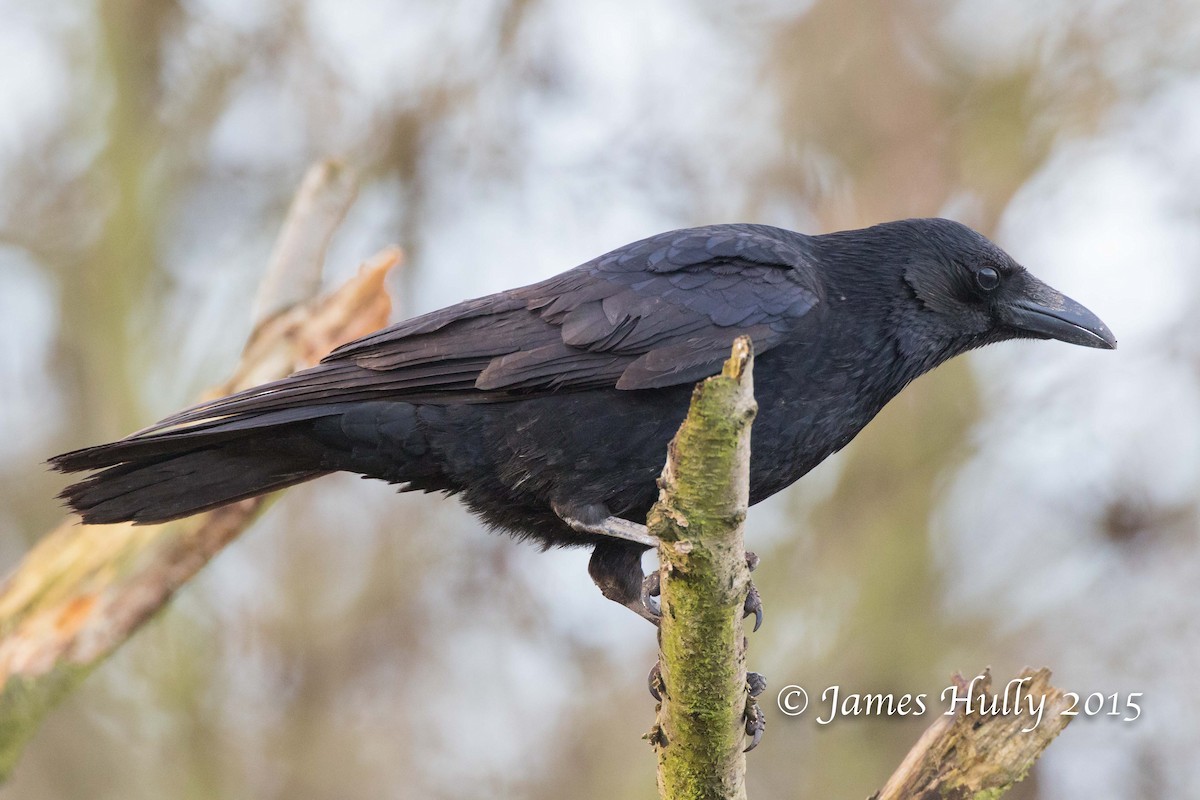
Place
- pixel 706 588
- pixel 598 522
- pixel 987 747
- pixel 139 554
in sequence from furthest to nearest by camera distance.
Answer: pixel 139 554, pixel 598 522, pixel 987 747, pixel 706 588

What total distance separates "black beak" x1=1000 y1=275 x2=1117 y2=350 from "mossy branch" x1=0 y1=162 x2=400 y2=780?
281 cm

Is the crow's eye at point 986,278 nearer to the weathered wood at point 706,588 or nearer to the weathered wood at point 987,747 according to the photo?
the weathered wood at point 987,747

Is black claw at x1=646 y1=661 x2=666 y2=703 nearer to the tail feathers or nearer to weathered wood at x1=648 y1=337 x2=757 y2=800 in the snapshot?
weathered wood at x1=648 y1=337 x2=757 y2=800

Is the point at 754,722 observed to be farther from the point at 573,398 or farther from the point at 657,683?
the point at 573,398

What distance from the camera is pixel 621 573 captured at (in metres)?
→ 4.11

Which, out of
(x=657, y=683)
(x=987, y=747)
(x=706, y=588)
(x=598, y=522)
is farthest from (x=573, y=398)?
(x=987, y=747)

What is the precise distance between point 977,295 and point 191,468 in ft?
9.89

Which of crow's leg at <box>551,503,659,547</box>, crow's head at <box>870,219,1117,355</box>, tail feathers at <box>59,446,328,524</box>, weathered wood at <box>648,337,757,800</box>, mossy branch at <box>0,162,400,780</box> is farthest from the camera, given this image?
mossy branch at <box>0,162,400,780</box>

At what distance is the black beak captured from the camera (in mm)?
4320

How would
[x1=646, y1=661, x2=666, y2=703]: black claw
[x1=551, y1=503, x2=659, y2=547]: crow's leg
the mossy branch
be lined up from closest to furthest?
[x1=646, y1=661, x2=666, y2=703]: black claw → [x1=551, y1=503, x2=659, y2=547]: crow's leg → the mossy branch

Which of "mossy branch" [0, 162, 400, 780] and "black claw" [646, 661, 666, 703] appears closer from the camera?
"black claw" [646, 661, 666, 703]

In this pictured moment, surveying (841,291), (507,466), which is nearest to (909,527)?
(841,291)

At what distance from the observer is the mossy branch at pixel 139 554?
14.9 feet

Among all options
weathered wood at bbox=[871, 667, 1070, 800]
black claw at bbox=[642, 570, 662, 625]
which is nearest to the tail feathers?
black claw at bbox=[642, 570, 662, 625]
